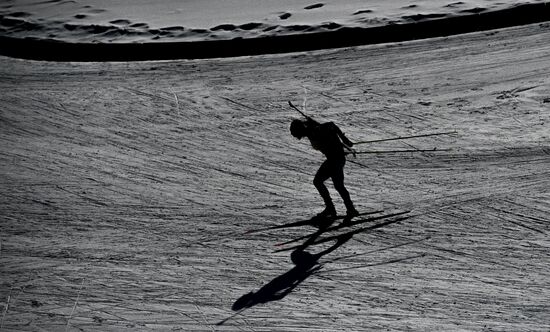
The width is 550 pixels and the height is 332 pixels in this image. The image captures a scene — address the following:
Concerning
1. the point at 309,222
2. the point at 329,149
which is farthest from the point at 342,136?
the point at 309,222

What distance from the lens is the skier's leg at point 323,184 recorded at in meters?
11.0

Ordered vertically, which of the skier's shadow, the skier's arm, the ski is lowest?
the skier's shadow

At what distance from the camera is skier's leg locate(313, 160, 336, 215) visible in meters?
11.0

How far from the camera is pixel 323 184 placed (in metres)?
11.1

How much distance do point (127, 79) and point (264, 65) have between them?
7.92 feet

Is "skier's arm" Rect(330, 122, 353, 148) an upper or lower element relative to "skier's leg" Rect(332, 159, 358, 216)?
upper

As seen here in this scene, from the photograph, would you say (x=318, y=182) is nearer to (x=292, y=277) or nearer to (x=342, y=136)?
(x=342, y=136)

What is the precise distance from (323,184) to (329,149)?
54 centimetres

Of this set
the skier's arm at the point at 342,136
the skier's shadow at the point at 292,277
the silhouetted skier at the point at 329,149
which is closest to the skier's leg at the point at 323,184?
the silhouetted skier at the point at 329,149

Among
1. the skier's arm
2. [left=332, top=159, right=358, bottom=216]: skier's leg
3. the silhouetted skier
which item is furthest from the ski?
the skier's arm

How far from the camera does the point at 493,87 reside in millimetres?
14633

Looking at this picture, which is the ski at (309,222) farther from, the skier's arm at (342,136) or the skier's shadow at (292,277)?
the skier's arm at (342,136)

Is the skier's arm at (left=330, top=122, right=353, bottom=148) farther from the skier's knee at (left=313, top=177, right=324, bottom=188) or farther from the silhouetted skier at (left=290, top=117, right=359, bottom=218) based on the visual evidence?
the skier's knee at (left=313, top=177, right=324, bottom=188)

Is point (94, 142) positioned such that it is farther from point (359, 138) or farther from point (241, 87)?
point (359, 138)
